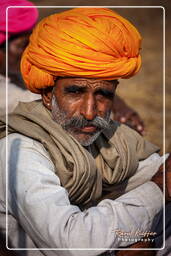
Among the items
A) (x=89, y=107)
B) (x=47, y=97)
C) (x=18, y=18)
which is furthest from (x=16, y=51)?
(x=89, y=107)

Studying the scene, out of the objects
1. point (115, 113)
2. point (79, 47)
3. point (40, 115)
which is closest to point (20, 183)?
point (40, 115)

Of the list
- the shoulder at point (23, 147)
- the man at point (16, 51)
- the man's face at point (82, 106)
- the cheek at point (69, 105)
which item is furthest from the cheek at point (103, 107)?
the man at point (16, 51)

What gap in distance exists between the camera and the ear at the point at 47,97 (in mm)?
3885

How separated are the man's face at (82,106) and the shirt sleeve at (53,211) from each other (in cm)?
26

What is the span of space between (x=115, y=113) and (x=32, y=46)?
7.37ft

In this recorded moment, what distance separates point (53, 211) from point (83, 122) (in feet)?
1.93

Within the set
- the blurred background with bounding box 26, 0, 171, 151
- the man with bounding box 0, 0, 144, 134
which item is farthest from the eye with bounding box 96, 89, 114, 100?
the blurred background with bounding box 26, 0, 171, 151

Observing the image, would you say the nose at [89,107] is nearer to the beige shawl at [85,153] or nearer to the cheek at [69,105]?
the cheek at [69,105]

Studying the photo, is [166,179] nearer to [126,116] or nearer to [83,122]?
[83,122]

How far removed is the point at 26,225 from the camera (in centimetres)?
352

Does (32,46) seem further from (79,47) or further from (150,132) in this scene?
(150,132)

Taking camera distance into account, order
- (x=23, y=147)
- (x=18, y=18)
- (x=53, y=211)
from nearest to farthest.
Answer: (x=53, y=211) → (x=23, y=147) → (x=18, y=18)

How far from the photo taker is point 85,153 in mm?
3705

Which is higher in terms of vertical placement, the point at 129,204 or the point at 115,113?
the point at 129,204
